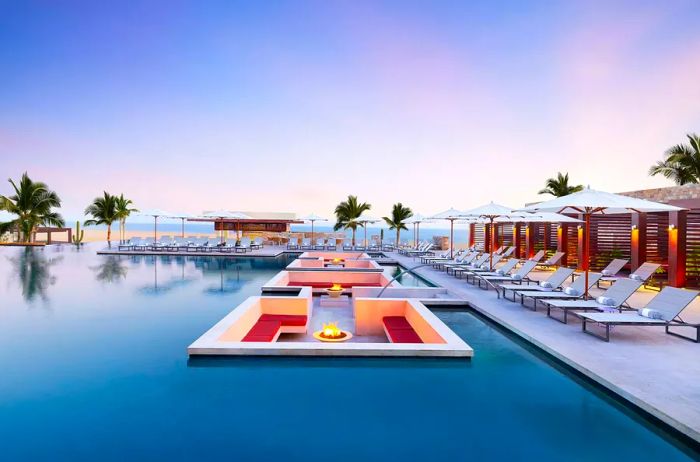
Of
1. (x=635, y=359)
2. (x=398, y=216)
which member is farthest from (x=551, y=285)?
(x=398, y=216)

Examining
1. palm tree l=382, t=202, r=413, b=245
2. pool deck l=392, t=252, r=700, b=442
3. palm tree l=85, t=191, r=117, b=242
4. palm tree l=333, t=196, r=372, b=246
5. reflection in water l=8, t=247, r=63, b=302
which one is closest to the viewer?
pool deck l=392, t=252, r=700, b=442

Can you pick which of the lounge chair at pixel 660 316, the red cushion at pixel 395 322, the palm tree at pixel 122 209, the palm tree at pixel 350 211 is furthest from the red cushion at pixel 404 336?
the palm tree at pixel 122 209

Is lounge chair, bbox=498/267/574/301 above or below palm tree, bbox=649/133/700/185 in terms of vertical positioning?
below

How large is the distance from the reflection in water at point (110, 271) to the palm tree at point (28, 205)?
43.2ft

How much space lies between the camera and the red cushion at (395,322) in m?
6.80

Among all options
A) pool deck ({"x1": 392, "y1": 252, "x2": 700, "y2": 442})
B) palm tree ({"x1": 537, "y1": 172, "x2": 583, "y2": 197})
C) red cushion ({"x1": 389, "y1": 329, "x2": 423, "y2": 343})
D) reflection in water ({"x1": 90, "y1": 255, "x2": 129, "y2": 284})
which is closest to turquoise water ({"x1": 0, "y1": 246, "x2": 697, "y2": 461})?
pool deck ({"x1": 392, "y1": 252, "x2": 700, "y2": 442})

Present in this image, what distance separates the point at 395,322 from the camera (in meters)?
7.18

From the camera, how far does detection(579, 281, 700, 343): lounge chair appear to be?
5410mm

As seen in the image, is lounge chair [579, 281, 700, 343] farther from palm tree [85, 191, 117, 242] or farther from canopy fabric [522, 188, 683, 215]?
palm tree [85, 191, 117, 242]

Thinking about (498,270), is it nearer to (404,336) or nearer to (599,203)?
(599,203)

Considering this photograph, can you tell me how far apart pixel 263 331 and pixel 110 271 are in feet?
33.9

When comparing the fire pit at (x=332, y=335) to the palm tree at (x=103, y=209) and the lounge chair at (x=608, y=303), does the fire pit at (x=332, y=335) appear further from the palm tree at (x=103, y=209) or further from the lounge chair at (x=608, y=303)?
the palm tree at (x=103, y=209)

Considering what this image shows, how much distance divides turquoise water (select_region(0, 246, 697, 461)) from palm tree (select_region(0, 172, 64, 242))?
24.3 metres

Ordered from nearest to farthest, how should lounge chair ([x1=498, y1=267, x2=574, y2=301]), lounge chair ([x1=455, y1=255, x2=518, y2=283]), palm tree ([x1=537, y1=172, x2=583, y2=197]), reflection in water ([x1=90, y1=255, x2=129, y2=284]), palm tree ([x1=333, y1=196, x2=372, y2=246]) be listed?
lounge chair ([x1=498, y1=267, x2=574, y2=301]), lounge chair ([x1=455, y1=255, x2=518, y2=283]), reflection in water ([x1=90, y1=255, x2=129, y2=284]), palm tree ([x1=537, y1=172, x2=583, y2=197]), palm tree ([x1=333, y1=196, x2=372, y2=246])
